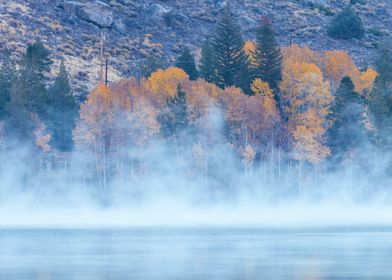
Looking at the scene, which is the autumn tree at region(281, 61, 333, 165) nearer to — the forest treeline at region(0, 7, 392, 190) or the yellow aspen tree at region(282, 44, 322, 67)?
the forest treeline at region(0, 7, 392, 190)

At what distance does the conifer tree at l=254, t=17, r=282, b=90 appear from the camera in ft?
295

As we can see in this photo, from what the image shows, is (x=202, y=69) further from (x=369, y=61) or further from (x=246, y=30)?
(x=246, y=30)

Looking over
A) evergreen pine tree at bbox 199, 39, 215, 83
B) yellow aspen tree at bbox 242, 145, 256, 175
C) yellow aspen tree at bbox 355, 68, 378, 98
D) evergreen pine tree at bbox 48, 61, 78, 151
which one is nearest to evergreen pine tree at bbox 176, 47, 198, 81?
evergreen pine tree at bbox 199, 39, 215, 83

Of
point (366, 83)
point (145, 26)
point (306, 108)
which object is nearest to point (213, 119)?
point (306, 108)

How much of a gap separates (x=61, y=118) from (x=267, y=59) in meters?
14.7

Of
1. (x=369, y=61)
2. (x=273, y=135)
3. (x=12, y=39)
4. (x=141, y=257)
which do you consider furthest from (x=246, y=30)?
(x=141, y=257)

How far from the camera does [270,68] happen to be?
90.3m

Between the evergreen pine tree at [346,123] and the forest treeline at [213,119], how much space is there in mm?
63

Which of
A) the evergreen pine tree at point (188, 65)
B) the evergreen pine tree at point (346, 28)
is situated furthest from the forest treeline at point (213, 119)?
the evergreen pine tree at point (346, 28)

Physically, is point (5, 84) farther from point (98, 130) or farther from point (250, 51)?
point (250, 51)

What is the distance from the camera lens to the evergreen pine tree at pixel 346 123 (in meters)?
83.9

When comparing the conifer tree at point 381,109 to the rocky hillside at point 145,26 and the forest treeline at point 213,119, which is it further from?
the rocky hillside at point 145,26

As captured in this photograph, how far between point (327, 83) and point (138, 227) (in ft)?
94.7

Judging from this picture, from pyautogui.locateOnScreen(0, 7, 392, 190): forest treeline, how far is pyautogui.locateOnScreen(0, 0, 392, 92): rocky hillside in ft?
81.2
